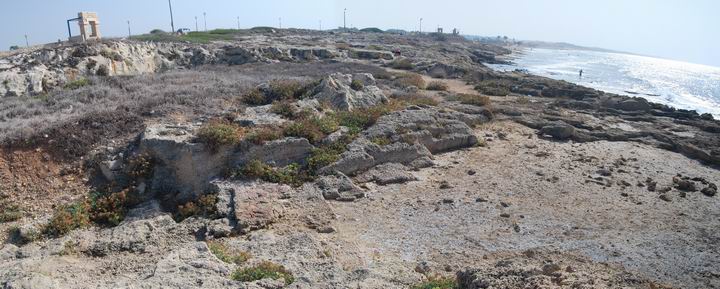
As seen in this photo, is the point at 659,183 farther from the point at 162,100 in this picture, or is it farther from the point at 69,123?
the point at 69,123

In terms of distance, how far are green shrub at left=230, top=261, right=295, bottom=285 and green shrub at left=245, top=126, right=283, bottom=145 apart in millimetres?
5489

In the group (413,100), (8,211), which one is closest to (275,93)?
(413,100)

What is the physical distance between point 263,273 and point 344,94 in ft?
35.7

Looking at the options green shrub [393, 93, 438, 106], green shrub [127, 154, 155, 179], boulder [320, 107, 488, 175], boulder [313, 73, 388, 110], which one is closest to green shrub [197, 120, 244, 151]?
green shrub [127, 154, 155, 179]

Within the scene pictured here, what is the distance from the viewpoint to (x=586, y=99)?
98.1ft

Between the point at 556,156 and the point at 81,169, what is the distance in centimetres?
1567

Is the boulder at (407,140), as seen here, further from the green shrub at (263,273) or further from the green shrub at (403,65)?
the green shrub at (403,65)

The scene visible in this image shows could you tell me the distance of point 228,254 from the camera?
350 inches

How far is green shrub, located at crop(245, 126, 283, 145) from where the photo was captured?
13.0 meters

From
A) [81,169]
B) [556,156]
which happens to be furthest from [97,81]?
[556,156]

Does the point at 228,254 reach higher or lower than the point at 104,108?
lower

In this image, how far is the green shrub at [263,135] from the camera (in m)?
13.0

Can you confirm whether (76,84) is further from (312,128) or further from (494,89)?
(494,89)

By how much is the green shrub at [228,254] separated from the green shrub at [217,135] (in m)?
3.75
